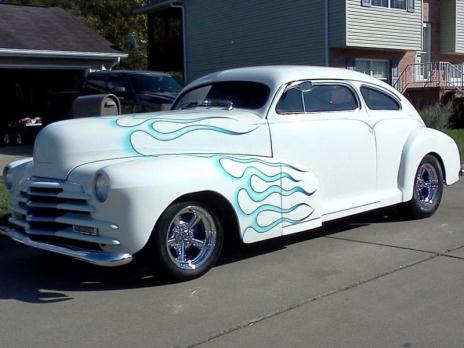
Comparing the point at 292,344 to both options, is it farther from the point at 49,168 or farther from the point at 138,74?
the point at 138,74

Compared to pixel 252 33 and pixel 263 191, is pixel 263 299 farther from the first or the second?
pixel 252 33

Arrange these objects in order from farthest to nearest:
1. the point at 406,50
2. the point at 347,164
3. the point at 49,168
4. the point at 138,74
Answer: the point at 406,50 → the point at 138,74 → the point at 347,164 → the point at 49,168

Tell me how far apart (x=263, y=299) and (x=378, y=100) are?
3550mm

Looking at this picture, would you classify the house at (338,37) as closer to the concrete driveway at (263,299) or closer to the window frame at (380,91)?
the window frame at (380,91)

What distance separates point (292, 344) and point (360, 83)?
13.5ft

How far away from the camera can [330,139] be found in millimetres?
7098

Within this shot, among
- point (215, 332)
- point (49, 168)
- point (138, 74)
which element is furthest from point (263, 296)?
point (138, 74)

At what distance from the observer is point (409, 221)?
836 centimetres

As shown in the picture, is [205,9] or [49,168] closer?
[49,168]

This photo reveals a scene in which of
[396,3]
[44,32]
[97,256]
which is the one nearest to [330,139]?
[97,256]

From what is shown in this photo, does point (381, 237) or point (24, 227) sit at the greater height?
point (24, 227)

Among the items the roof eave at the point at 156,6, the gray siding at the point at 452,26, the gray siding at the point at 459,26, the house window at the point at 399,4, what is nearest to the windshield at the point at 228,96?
the house window at the point at 399,4

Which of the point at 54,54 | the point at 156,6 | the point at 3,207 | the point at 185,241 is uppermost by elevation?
the point at 156,6

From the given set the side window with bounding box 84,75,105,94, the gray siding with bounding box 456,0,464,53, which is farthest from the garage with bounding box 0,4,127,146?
the gray siding with bounding box 456,0,464,53
